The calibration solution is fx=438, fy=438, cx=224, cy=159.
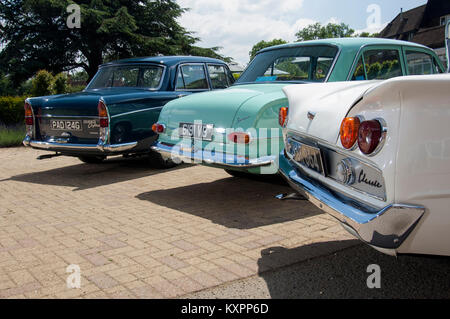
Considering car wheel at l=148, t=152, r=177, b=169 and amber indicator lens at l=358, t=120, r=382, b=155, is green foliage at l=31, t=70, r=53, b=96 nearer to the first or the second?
car wheel at l=148, t=152, r=177, b=169

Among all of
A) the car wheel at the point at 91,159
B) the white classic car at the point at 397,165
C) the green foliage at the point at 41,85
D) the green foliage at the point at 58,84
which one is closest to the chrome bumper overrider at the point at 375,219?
the white classic car at the point at 397,165

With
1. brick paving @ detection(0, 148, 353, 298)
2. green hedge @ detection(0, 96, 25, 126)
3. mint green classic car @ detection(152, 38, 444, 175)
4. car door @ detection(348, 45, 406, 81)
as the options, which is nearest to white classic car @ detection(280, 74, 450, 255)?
brick paving @ detection(0, 148, 353, 298)

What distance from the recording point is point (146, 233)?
4070mm

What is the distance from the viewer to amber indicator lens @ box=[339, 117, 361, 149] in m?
2.47

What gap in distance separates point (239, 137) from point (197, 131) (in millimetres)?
740

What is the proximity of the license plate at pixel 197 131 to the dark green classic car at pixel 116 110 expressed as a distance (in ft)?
4.65

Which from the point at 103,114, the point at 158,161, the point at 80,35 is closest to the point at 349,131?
the point at 103,114

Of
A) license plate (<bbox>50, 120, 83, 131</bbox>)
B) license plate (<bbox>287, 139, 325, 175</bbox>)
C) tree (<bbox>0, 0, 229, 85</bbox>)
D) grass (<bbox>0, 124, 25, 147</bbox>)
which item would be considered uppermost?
tree (<bbox>0, 0, 229, 85</bbox>)

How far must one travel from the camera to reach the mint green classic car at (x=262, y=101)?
4.32 metres

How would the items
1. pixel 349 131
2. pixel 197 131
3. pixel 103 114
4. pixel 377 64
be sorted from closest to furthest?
pixel 349 131 → pixel 197 131 → pixel 377 64 → pixel 103 114

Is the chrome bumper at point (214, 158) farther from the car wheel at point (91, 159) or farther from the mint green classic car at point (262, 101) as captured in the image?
the car wheel at point (91, 159)

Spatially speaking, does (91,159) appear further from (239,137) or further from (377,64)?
(377,64)

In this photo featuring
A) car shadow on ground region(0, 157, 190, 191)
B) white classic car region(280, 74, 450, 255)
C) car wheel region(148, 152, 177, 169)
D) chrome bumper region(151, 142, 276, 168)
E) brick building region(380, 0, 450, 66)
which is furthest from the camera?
brick building region(380, 0, 450, 66)
